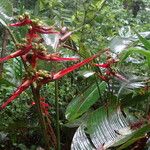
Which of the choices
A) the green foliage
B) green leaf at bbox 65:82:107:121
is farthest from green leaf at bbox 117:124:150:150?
green leaf at bbox 65:82:107:121

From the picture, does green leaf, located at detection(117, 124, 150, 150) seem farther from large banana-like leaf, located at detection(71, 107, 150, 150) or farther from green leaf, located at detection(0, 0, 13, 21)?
green leaf, located at detection(0, 0, 13, 21)

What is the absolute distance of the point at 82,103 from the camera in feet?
3.92

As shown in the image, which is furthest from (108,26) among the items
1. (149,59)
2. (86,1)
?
(149,59)

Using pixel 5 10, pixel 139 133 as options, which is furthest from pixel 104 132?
pixel 5 10

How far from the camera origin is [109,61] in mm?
979

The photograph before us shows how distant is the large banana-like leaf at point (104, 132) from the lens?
0.94m

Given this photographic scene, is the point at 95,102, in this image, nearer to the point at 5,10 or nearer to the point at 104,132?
the point at 104,132

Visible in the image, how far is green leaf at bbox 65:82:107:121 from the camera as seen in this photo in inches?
45.5

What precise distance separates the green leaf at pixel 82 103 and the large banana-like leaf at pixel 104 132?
0.07 m

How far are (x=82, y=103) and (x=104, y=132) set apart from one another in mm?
209

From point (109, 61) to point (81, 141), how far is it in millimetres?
221

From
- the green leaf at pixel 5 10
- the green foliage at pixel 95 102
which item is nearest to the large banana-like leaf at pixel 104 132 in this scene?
the green foliage at pixel 95 102

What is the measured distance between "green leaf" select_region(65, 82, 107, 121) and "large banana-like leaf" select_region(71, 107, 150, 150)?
2.6 inches

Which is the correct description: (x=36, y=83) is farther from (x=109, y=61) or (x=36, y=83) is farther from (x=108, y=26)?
(x=108, y=26)
